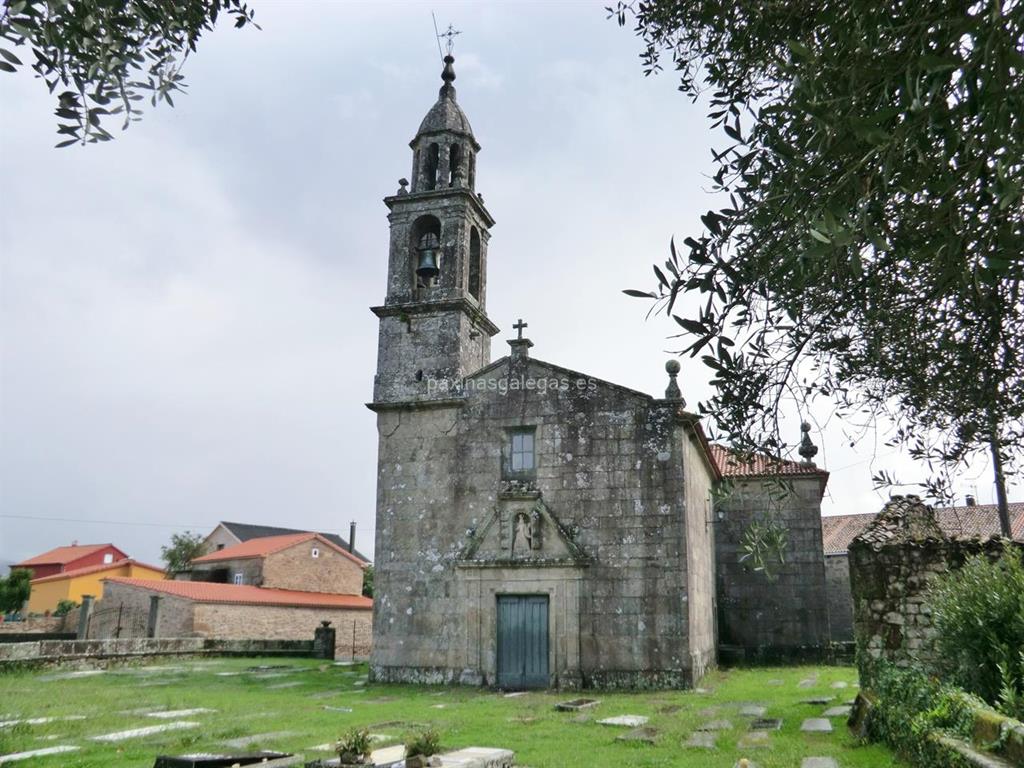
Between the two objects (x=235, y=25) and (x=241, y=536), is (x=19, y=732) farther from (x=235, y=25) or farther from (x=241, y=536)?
(x=241, y=536)

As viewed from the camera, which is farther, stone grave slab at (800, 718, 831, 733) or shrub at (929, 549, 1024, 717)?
stone grave slab at (800, 718, 831, 733)

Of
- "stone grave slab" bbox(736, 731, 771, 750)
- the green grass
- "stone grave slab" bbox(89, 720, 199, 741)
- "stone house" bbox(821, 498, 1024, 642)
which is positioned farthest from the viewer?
"stone house" bbox(821, 498, 1024, 642)

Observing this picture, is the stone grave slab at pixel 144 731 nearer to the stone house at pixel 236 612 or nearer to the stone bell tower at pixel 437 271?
the stone bell tower at pixel 437 271

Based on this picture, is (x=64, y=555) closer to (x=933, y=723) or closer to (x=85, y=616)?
(x=85, y=616)

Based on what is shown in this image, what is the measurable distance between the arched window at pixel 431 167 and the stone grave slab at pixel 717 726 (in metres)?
13.6

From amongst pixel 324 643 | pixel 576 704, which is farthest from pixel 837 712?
pixel 324 643

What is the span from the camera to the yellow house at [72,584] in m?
46.7

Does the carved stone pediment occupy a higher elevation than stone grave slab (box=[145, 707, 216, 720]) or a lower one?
higher

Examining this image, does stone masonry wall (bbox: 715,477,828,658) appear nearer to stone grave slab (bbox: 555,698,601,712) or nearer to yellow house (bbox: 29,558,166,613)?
stone grave slab (bbox: 555,698,601,712)

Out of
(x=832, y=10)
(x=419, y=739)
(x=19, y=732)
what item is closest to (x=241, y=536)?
(x=19, y=732)

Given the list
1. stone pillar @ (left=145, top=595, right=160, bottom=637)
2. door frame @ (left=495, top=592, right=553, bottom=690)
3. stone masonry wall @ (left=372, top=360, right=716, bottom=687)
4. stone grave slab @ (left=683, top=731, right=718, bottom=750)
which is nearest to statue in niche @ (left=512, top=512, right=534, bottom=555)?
stone masonry wall @ (left=372, top=360, right=716, bottom=687)

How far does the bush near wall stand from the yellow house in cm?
4559

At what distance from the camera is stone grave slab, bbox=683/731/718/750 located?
9.12 meters

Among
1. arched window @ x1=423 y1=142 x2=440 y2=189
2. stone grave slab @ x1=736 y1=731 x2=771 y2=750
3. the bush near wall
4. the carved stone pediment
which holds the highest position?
arched window @ x1=423 y1=142 x2=440 y2=189
